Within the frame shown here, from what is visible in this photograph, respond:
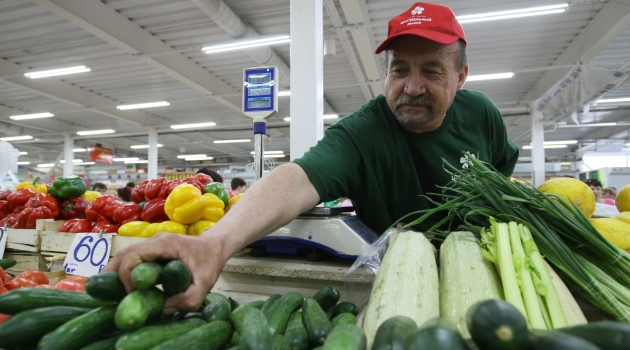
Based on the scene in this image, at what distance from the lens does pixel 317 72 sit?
3.71 metres

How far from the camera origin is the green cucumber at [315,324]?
878 mm

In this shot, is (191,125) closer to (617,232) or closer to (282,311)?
(282,311)

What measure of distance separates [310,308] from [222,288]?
78 cm

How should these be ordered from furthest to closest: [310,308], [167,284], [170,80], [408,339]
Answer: [170,80] → [310,308] → [167,284] → [408,339]

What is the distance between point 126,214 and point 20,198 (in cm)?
127

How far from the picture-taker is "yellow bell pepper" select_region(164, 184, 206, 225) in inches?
88.1

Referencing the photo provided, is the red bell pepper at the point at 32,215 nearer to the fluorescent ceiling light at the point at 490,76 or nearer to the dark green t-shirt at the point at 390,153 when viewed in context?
the dark green t-shirt at the point at 390,153

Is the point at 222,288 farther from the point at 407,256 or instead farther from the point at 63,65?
the point at 63,65

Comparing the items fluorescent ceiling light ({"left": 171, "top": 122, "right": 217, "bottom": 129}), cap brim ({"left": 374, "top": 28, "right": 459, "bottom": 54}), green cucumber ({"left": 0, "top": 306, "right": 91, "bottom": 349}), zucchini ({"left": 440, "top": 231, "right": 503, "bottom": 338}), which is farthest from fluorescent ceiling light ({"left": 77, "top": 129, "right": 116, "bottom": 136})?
zucchini ({"left": 440, "top": 231, "right": 503, "bottom": 338})

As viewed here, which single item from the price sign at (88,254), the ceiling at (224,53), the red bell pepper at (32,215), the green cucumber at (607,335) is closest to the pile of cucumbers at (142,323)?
the green cucumber at (607,335)

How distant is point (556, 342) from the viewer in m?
0.52

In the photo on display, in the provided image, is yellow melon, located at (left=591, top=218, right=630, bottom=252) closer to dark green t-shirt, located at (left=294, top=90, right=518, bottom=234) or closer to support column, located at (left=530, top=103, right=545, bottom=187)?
dark green t-shirt, located at (left=294, top=90, right=518, bottom=234)

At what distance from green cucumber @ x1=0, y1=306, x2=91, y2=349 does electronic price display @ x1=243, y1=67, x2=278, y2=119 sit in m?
2.44

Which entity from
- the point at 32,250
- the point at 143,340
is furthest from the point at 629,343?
the point at 32,250
